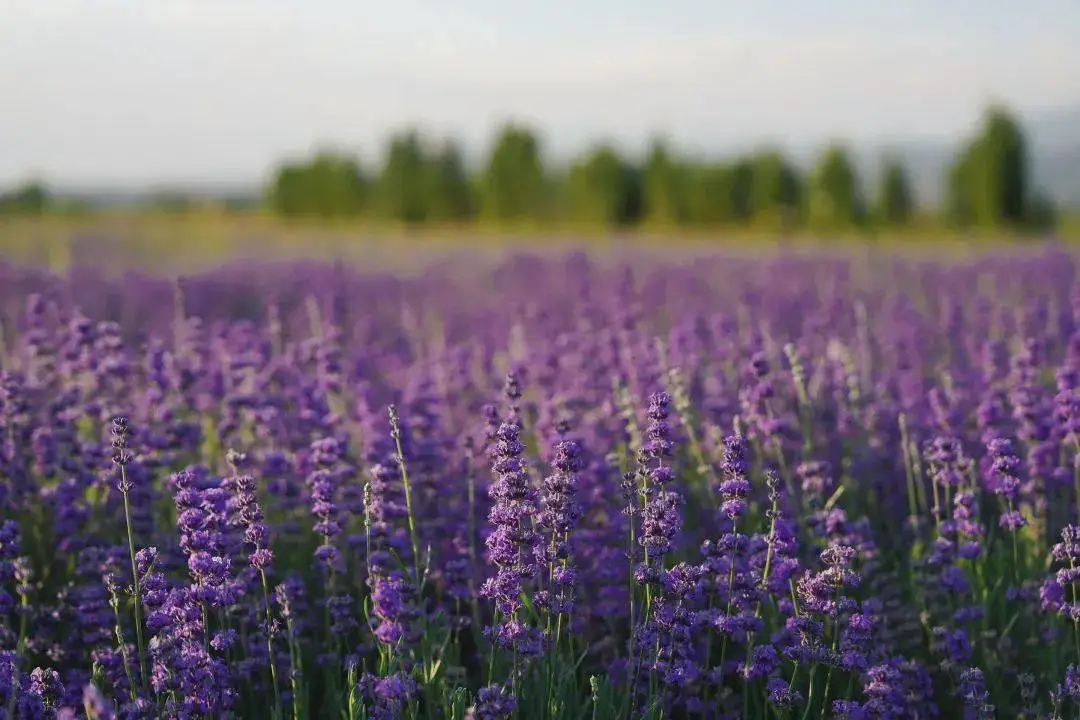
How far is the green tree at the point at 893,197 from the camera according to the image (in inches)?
1465

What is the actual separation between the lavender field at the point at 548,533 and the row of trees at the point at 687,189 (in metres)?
26.7

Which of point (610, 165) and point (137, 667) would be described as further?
point (610, 165)

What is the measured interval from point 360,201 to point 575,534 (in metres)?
37.5

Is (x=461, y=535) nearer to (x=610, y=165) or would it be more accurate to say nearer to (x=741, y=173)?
(x=610, y=165)

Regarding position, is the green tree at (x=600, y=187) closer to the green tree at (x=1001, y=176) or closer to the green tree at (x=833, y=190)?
the green tree at (x=833, y=190)

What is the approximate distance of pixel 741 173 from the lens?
123 ft

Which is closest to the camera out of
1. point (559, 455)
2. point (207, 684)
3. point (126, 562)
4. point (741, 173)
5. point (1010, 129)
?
point (207, 684)

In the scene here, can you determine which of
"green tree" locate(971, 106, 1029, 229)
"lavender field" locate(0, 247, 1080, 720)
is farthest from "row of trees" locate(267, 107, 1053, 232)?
"lavender field" locate(0, 247, 1080, 720)

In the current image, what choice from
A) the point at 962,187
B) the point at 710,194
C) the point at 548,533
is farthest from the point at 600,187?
the point at 548,533

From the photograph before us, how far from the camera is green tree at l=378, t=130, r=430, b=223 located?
37.3m

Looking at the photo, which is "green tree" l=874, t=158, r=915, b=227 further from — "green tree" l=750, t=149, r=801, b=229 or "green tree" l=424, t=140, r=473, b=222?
"green tree" l=424, t=140, r=473, b=222

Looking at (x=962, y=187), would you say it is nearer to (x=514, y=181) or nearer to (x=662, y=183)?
(x=662, y=183)

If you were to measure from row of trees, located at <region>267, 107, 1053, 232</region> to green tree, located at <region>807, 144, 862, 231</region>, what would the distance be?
3 centimetres

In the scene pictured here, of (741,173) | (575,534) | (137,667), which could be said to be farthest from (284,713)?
(741,173)
